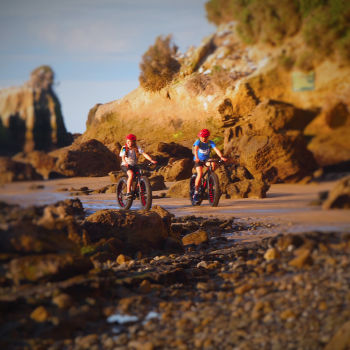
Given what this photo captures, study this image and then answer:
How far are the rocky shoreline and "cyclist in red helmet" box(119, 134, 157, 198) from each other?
135 cm

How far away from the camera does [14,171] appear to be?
7.09 ft

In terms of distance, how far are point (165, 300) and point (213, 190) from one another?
4035mm

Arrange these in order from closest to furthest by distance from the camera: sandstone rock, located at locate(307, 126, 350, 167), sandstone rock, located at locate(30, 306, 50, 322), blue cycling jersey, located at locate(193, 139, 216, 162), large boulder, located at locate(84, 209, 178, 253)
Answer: sandstone rock, located at locate(307, 126, 350, 167) → sandstone rock, located at locate(30, 306, 50, 322) → blue cycling jersey, located at locate(193, 139, 216, 162) → large boulder, located at locate(84, 209, 178, 253)

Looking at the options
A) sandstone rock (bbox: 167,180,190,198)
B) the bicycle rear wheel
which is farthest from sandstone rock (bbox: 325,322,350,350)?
sandstone rock (bbox: 167,180,190,198)

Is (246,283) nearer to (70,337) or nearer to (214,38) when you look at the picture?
(70,337)

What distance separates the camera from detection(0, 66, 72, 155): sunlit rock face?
231cm

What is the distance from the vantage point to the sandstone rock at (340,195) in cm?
181

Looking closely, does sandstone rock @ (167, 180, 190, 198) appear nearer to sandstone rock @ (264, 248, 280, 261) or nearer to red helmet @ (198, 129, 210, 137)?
red helmet @ (198, 129, 210, 137)

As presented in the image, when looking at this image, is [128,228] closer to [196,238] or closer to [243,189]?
[196,238]

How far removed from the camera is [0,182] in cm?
213

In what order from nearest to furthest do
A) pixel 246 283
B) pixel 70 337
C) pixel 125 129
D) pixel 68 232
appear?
pixel 70 337, pixel 246 283, pixel 68 232, pixel 125 129

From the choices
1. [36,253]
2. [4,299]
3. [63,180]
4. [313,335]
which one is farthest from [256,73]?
[4,299]

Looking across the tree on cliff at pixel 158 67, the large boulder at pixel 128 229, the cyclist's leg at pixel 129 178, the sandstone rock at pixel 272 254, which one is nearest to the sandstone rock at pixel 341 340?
the sandstone rock at pixel 272 254

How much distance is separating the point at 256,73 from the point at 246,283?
1.15 meters
